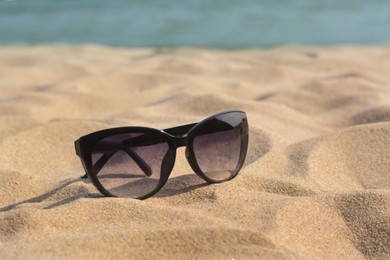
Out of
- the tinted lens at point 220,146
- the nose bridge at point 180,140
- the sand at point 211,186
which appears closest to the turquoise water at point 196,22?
the sand at point 211,186

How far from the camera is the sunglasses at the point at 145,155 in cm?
150

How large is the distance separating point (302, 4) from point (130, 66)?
5466 mm

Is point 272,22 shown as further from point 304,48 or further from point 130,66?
point 130,66

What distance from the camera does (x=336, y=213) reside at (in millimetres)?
1436

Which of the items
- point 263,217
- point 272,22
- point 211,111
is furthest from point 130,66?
point 272,22

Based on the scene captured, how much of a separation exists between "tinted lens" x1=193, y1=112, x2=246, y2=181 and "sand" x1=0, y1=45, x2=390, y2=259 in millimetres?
47

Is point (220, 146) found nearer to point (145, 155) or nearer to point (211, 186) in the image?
point (211, 186)

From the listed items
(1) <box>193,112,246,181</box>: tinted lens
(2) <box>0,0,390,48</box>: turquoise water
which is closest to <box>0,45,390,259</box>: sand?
(1) <box>193,112,246,181</box>: tinted lens

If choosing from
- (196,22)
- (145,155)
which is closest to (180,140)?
(145,155)

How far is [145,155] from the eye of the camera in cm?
154

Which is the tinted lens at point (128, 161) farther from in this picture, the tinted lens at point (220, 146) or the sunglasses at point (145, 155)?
the tinted lens at point (220, 146)

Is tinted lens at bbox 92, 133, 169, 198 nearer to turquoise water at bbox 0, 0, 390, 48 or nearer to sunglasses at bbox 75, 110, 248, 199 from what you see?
sunglasses at bbox 75, 110, 248, 199

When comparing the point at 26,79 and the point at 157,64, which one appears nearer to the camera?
the point at 26,79

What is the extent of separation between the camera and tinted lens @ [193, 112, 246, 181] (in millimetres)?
1587
